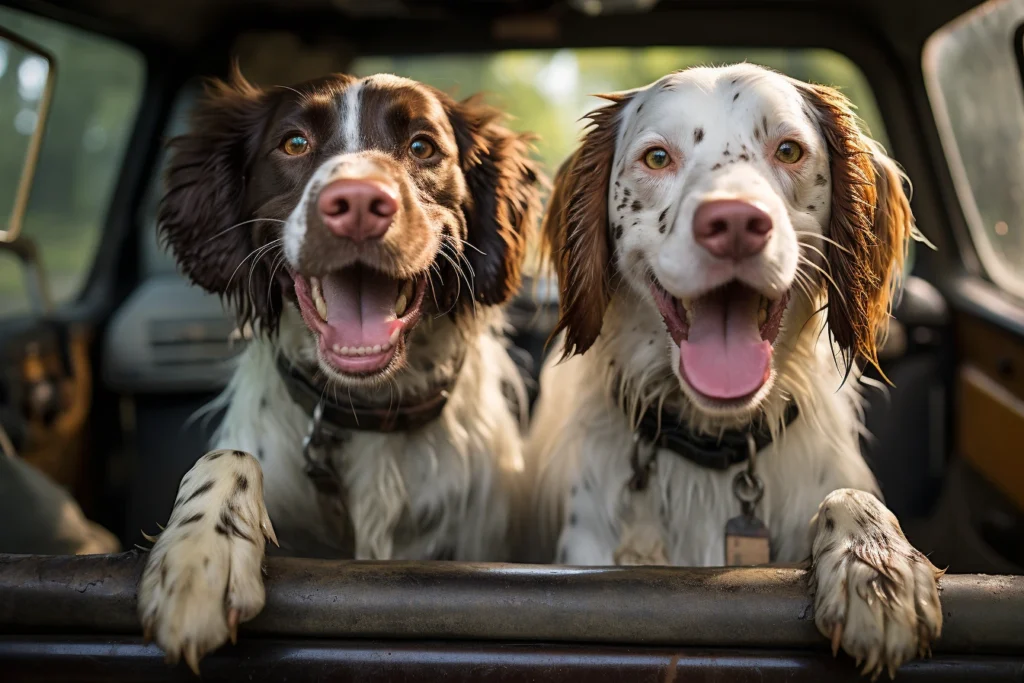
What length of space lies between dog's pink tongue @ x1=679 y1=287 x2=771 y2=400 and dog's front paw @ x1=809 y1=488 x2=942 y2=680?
31cm

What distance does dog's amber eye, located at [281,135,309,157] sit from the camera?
1.89 metres

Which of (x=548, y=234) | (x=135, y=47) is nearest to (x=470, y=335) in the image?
(x=548, y=234)

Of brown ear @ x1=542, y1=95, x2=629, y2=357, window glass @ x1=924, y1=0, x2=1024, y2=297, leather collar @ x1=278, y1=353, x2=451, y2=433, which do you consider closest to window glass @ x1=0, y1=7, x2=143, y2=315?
leather collar @ x1=278, y1=353, x2=451, y2=433

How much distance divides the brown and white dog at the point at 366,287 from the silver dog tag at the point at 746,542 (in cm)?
54

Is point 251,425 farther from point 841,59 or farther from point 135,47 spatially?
point 841,59

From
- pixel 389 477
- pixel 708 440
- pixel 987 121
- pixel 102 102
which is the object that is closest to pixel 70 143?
pixel 102 102

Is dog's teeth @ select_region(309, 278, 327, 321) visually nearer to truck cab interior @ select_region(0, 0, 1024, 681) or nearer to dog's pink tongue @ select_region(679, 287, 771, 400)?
truck cab interior @ select_region(0, 0, 1024, 681)

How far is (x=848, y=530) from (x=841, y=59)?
7.49 ft

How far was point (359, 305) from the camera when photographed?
6.09 ft

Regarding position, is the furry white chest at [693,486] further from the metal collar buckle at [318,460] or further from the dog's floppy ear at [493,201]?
the metal collar buckle at [318,460]

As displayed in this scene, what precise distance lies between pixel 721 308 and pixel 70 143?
2.65 metres

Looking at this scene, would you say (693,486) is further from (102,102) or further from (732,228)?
(102,102)

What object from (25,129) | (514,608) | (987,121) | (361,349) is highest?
(987,121)

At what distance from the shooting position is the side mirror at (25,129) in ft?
8.60
